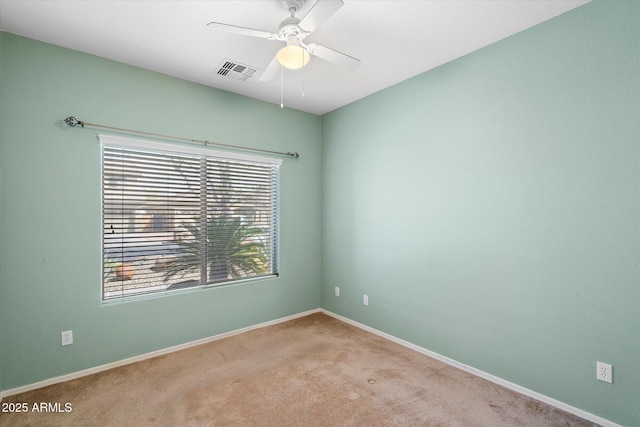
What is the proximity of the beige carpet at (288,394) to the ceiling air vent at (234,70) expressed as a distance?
2615 millimetres

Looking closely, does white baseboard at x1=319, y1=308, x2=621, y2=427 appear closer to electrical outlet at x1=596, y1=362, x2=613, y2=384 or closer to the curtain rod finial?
electrical outlet at x1=596, y1=362, x2=613, y2=384

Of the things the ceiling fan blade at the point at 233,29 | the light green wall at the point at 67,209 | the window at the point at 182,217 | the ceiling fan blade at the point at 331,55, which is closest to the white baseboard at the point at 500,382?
the window at the point at 182,217

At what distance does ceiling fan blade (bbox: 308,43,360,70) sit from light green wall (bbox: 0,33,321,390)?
5.35 feet

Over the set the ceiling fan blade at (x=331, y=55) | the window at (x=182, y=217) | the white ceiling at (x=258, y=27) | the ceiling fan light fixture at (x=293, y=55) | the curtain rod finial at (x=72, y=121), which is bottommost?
the window at (x=182, y=217)

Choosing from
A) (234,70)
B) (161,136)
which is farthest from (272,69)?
(161,136)

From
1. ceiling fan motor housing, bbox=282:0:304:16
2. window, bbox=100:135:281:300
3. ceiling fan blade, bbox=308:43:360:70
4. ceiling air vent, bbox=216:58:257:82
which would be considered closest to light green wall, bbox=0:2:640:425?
window, bbox=100:135:281:300

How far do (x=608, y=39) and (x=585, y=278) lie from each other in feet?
4.83

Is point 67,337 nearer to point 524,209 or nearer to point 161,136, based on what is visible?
point 161,136

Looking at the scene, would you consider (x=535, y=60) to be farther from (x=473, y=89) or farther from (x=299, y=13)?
(x=299, y=13)

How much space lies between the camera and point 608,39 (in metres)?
1.83

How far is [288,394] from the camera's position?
86.5 inches

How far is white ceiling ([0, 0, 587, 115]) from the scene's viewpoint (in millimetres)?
1934

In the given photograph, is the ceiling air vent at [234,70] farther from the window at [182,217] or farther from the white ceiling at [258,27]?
the window at [182,217]

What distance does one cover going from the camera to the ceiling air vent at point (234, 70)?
265cm
